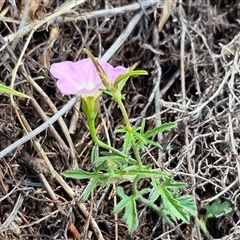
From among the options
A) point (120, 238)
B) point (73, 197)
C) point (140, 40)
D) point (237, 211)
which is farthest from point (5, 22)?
point (237, 211)

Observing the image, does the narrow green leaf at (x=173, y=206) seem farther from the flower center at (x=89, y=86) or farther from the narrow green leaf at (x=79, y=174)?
the flower center at (x=89, y=86)

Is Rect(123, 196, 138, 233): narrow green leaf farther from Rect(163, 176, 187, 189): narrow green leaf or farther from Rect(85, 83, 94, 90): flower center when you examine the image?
Rect(85, 83, 94, 90): flower center

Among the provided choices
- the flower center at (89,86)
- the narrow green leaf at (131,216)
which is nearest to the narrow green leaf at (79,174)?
the narrow green leaf at (131,216)

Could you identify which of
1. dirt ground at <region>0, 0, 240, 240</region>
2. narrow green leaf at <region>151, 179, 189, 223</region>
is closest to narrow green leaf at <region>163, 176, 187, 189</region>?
narrow green leaf at <region>151, 179, 189, 223</region>

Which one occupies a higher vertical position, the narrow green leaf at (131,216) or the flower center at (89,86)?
the flower center at (89,86)

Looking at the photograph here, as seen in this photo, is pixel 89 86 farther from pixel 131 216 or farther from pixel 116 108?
pixel 116 108

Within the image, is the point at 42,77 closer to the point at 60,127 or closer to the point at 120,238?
the point at 60,127
